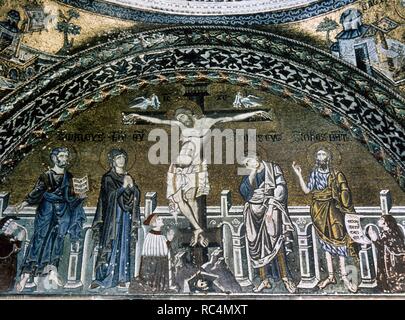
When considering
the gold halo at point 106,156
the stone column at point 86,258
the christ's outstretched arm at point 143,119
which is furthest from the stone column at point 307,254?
the stone column at point 86,258

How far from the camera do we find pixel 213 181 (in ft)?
31.7

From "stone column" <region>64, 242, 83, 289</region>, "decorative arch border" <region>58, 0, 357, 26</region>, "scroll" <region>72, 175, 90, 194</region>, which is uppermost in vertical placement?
"decorative arch border" <region>58, 0, 357, 26</region>

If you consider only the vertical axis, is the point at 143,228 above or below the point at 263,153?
below

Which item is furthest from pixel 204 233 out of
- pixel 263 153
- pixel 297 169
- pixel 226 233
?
pixel 297 169

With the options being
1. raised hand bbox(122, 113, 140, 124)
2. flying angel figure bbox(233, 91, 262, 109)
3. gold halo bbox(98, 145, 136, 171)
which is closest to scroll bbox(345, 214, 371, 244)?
flying angel figure bbox(233, 91, 262, 109)

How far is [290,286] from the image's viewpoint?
8.90 meters

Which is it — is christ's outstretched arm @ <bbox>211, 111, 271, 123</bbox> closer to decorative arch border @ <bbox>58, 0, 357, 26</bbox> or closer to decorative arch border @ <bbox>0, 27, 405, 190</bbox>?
decorative arch border @ <bbox>0, 27, 405, 190</bbox>

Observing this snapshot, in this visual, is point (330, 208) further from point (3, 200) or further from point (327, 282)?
point (3, 200)

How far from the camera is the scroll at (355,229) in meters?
9.20

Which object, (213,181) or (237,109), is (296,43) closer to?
(237,109)

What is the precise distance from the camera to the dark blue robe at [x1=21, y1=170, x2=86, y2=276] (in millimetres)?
9141

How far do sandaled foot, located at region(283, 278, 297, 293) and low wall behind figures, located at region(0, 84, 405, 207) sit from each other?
1051 millimetres

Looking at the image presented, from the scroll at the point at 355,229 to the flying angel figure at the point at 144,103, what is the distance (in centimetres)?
293

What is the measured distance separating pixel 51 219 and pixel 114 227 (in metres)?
0.80
